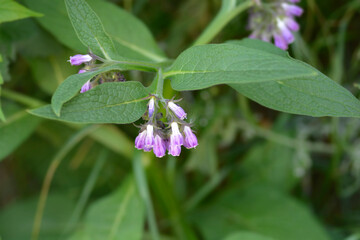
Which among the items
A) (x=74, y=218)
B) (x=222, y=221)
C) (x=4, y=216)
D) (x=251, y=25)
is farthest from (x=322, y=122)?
(x=4, y=216)

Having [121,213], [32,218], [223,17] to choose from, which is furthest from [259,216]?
[32,218]

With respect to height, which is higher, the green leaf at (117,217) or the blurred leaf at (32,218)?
the green leaf at (117,217)

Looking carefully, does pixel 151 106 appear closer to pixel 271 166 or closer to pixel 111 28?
pixel 111 28

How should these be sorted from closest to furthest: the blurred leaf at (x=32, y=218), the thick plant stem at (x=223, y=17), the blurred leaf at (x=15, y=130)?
the thick plant stem at (x=223, y=17)
the blurred leaf at (x=15, y=130)
the blurred leaf at (x=32, y=218)

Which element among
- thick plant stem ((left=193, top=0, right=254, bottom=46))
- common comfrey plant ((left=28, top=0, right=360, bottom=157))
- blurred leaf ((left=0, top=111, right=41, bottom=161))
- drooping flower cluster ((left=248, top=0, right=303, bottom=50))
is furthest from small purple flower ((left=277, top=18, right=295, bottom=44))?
blurred leaf ((left=0, top=111, right=41, bottom=161))

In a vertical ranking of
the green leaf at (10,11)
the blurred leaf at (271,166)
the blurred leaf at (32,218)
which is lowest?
the blurred leaf at (271,166)

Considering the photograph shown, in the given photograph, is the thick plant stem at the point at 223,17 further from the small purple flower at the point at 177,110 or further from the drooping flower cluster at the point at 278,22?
the small purple flower at the point at 177,110

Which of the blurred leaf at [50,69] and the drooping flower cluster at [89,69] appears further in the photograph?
the blurred leaf at [50,69]

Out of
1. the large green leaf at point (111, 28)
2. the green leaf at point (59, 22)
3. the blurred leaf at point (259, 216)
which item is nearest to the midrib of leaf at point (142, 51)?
the large green leaf at point (111, 28)
